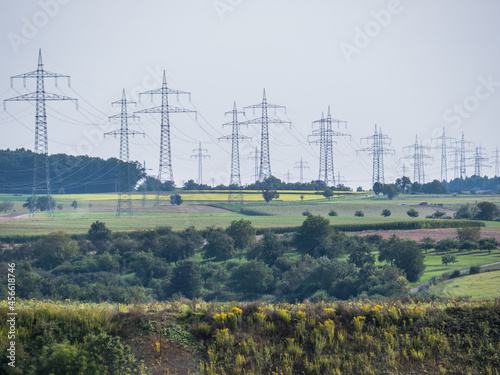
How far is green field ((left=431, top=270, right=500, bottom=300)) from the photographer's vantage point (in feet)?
124

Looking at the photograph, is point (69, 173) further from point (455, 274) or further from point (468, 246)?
point (455, 274)

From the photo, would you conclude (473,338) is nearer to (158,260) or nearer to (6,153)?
(158,260)

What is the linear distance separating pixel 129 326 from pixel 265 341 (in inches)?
170

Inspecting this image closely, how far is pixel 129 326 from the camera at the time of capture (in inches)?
707

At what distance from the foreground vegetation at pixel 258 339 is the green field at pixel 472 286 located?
1935cm

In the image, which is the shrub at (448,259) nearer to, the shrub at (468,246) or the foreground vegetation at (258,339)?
the shrub at (468,246)

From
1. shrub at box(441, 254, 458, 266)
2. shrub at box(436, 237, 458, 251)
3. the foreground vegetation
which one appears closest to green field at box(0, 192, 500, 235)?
shrub at box(436, 237, 458, 251)

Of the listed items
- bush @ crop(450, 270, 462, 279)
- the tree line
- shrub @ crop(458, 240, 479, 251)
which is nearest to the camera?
bush @ crop(450, 270, 462, 279)

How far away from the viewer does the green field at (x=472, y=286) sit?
1484 inches

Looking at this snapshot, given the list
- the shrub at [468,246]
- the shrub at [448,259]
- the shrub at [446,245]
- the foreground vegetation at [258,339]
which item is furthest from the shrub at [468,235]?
the foreground vegetation at [258,339]

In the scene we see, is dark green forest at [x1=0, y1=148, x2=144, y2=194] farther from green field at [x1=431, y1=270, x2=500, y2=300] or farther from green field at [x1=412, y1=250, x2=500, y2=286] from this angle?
green field at [x1=431, y1=270, x2=500, y2=300]

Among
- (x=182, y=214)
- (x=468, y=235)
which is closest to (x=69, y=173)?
(x=182, y=214)

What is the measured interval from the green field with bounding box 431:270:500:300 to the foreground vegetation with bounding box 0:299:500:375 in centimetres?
1935

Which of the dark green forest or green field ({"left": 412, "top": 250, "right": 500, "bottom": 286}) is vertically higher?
the dark green forest
